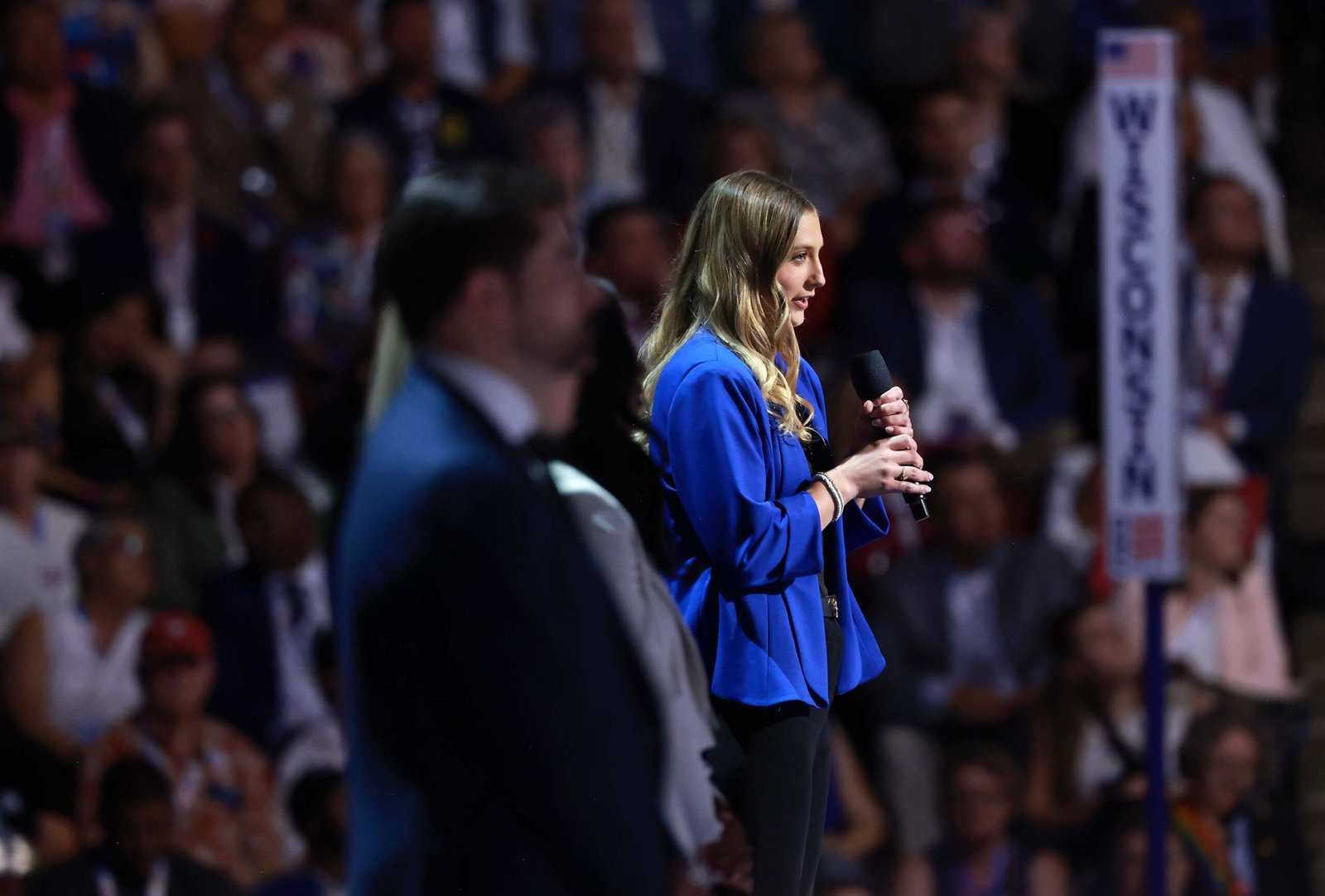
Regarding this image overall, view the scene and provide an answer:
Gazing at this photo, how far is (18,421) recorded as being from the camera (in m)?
5.62

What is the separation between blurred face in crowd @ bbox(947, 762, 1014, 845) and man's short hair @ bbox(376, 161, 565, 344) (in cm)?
420

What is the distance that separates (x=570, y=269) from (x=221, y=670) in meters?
3.91

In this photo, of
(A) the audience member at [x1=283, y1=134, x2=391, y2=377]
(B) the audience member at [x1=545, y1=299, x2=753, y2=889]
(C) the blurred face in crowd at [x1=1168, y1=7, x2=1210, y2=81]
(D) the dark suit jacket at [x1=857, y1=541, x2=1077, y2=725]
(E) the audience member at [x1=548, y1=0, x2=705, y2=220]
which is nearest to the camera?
(B) the audience member at [x1=545, y1=299, x2=753, y2=889]

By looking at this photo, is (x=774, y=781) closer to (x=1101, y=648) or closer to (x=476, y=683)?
(x=476, y=683)

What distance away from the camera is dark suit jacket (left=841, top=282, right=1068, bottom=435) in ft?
17.8

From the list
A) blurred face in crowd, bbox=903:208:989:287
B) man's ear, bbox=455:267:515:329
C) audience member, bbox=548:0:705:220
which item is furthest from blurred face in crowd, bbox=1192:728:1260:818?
man's ear, bbox=455:267:515:329

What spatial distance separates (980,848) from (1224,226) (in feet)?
8.03

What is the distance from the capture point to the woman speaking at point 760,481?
6.70 ft

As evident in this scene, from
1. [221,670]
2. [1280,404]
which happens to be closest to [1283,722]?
[1280,404]

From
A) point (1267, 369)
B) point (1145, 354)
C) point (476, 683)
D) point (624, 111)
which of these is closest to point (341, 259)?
point (624, 111)

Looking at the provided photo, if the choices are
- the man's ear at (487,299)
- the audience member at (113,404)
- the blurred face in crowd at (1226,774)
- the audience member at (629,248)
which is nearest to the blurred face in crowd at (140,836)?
the audience member at (113,404)

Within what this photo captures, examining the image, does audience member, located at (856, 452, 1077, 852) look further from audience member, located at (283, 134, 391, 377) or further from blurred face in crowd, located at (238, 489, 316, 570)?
audience member, located at (283, 134, 391, 377)

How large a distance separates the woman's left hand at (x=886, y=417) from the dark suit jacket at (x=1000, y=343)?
3186mm

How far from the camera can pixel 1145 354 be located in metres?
3.87
